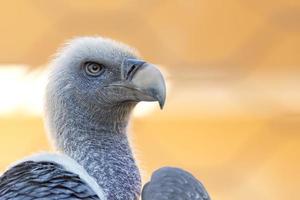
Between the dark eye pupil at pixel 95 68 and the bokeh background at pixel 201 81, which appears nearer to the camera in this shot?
the dark eye pupil at pixel 95 68

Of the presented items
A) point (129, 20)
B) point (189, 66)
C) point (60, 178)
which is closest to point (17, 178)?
point (60, 178)

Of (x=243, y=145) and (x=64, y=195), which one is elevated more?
(x=64, y=195)

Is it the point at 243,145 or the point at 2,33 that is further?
the point at 243,145

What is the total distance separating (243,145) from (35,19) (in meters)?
0.45

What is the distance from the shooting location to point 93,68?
1.05 meters

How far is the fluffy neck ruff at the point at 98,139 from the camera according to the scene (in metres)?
1.01

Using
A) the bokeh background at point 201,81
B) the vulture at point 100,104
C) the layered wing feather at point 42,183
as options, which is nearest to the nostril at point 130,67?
the vulture at point 100,104

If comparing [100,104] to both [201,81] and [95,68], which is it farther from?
[201,81]

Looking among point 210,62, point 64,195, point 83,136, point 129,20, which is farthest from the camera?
point 210,62

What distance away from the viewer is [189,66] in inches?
72.5

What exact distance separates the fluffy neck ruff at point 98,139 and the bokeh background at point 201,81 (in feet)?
2.10

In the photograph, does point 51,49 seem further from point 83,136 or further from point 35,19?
point 83,136

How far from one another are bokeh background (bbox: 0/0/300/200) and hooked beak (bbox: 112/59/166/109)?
659 mm

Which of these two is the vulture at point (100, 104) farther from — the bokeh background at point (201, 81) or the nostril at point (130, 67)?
the bokeh background at point (201, 81)
